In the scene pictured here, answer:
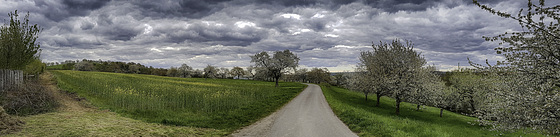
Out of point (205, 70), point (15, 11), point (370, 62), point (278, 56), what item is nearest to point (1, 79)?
point (15, 11)

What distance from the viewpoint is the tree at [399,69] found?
22781 millimetres

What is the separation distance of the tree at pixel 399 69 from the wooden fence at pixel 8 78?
3095 centimetres

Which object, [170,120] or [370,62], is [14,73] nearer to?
[170,120]

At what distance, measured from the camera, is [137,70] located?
142m

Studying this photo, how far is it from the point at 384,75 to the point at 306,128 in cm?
1654

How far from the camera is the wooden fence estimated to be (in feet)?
51.6

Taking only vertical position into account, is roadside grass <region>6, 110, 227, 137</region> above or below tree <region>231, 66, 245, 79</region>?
below

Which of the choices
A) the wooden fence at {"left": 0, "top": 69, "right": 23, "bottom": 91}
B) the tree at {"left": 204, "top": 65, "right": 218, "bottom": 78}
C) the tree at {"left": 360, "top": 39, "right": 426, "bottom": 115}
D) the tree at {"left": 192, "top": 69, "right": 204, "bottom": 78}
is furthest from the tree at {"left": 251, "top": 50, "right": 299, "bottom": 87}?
the tree at {"left": 192, "top": 69, "right": 204, "bottom": 78}

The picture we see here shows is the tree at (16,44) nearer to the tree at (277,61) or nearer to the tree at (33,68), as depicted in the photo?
the tree at (33,68)

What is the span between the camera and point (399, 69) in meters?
23.5

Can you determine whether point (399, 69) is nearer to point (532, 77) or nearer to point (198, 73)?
point (532, 77)

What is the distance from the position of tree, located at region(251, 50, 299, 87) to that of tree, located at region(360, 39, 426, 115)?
3313cm

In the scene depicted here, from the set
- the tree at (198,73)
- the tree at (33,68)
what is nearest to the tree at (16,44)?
the tree at (33,68)

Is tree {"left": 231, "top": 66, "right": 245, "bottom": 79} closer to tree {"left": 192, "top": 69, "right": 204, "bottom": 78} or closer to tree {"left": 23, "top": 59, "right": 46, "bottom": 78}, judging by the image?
tree {"left": 192, "top": 69, "right": 204, "bottom": 78}
